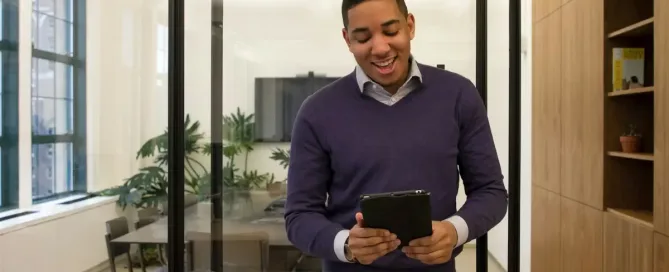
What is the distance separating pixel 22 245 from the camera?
369 cm

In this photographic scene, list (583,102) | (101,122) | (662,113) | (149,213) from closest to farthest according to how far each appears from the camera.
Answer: (662,113), (583,102), (149,213), (101,122)

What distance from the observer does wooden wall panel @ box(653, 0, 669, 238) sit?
2.04m

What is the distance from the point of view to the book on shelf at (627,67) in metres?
2.60

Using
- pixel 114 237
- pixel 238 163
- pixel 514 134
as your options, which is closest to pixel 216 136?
pixel 238 163

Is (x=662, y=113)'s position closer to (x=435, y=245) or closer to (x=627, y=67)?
(x=627, y=67)

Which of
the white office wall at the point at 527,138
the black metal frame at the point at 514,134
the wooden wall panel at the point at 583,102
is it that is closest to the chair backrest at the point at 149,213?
the black metal frame at the point at 514,134

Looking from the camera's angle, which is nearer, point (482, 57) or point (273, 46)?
point (482, 57)

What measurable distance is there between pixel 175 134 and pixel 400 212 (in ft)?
7.94

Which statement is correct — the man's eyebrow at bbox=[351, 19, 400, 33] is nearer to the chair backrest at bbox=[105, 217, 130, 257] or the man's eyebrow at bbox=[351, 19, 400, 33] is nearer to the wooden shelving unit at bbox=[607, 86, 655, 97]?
the wooden shelving unit at bbox=[607, 86, 655, 97]

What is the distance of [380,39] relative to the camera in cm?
118

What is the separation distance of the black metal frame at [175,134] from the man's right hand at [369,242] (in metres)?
2.34

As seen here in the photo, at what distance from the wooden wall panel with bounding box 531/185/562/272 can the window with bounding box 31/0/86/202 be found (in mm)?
2960

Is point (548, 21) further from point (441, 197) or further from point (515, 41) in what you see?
point (441, 197)

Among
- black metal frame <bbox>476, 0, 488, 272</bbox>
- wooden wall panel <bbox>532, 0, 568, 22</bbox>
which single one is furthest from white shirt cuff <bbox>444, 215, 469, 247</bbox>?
wooden wall panel <bbox>532, 0, 568, 22</bbox>
